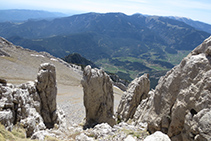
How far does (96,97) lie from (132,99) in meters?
8.12

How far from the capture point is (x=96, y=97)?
1074 inches

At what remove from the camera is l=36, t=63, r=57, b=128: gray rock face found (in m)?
24.8

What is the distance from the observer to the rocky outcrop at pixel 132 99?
30.2m

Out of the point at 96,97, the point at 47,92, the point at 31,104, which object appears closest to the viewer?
the point at 31,104

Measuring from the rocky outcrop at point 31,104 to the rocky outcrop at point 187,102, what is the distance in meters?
13.8

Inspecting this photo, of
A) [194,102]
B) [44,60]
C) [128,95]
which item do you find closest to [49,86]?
[128,95]

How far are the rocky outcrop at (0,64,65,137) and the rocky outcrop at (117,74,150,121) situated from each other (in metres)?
11.8

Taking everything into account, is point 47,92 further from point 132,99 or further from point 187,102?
point 187,102

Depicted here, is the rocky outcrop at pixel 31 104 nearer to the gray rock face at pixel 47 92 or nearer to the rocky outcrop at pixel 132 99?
the gray rock face at pixel 47 92

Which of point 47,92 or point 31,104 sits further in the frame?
point 47,92

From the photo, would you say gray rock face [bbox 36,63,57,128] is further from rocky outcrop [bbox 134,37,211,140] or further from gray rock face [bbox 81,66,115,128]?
rocky outcrop [bbox 134,37,211,140]

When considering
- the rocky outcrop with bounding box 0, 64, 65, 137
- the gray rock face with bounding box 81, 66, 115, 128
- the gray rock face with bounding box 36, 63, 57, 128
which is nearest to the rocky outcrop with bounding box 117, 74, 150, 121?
the gray rock face with bounding box 81, 66, 115, 128

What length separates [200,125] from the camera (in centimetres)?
988

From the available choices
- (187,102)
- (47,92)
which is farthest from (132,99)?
(187,102)
